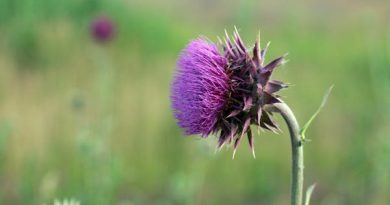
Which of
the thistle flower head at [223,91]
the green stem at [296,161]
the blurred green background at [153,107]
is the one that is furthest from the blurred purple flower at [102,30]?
the green stem at [296,161]

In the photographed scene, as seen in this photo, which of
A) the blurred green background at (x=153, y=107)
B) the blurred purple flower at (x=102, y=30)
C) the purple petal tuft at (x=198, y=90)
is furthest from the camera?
the blurred green background at (x=153, y=107)

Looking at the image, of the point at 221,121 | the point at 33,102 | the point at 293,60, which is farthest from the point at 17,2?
the point at 221,121

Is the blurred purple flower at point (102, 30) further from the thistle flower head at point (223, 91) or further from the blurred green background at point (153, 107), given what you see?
the thistle flower head at point (223, 91)

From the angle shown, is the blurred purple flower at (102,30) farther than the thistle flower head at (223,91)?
Yes

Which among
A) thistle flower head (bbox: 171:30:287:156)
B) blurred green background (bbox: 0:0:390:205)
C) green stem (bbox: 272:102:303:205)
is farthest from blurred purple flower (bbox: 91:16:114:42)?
green stem (bbox: 272:102:303:205)

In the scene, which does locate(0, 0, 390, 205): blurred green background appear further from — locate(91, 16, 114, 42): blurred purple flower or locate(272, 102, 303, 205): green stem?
locate(272, 102, 303, 205): green stem

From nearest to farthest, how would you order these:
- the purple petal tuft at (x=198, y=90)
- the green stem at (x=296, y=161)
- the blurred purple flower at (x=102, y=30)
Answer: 1. the green stem at (x=296, y=161)
2. the purple petal tuft at (x=198, y=90)
3. the blurred purple flower at (x=102, y=30)

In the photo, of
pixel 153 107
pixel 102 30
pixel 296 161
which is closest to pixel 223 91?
pixel 296 161

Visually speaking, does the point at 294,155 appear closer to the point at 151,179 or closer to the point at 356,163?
the point at 356,163
